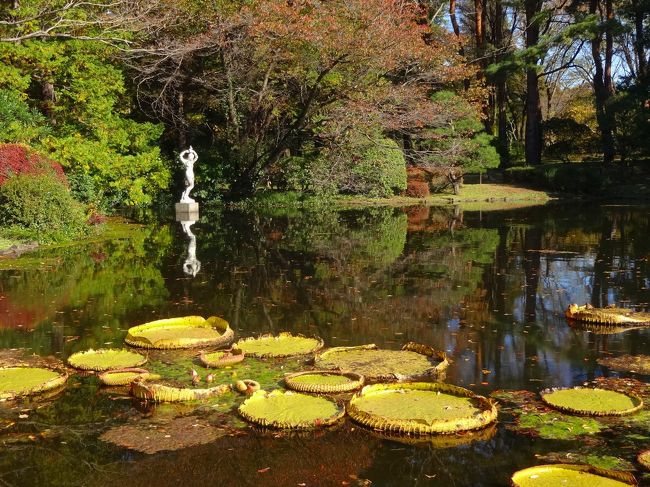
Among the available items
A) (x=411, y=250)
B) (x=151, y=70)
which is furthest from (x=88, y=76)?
(x=411, y=250)

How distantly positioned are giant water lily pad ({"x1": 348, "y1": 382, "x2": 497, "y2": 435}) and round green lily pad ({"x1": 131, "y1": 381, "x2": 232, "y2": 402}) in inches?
44.3

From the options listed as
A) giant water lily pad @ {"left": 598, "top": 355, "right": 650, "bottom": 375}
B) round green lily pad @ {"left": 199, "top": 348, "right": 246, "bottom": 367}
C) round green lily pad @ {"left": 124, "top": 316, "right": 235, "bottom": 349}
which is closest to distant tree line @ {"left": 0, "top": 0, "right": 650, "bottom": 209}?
round green lily pad @ {"left": 124, "top": 316, "right": 235, "bottom": 349}

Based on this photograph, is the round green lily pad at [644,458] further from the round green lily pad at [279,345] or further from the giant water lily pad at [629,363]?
the round green lily pad at [279,345]

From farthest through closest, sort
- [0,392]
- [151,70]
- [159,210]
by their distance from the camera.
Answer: [159,210], [151,70], [0,392]

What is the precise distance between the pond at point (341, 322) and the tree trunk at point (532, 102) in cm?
1545

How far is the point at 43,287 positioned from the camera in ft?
33.0

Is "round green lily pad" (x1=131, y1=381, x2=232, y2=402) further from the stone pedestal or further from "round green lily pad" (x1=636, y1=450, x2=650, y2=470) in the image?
the stone pedestal

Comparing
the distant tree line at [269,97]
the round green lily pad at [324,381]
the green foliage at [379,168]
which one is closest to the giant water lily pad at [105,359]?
the round green lily pad at [324,381]

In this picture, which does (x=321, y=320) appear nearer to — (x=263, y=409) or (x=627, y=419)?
(x=263, y=409)

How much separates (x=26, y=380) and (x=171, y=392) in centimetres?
134

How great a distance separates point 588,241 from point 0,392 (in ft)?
40.6

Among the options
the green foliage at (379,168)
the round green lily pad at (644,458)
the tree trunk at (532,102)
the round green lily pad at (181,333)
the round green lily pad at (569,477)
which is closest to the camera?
the round green lily pad at (569,477)

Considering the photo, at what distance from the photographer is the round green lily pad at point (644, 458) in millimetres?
4160

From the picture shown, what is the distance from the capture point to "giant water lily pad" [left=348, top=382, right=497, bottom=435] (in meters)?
4.78
